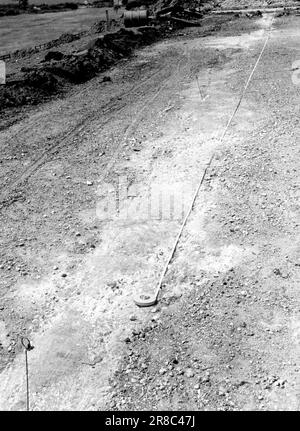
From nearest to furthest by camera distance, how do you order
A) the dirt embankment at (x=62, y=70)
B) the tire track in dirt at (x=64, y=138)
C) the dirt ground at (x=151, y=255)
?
the dirt ground at (x=151, y=255) → the tire track in dirt at (x=64, y=138) → the dirt embankment at (x=62, y=70)

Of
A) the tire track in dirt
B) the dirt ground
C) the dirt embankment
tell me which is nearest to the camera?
the dirt ground

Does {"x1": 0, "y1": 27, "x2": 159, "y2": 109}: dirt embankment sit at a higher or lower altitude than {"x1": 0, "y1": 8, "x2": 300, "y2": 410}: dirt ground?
higher

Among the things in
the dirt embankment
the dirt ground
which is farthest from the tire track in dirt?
the dirt embankment

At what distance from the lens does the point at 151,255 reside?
743cm

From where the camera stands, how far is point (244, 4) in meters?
34.6

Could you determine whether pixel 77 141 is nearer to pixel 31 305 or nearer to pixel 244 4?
pixel 31 305

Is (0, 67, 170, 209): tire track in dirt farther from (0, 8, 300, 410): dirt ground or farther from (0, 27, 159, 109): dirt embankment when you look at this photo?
(0, 27, 159, 109): dirt embankment

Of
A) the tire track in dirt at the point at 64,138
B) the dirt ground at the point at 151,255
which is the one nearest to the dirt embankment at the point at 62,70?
the dirt ground at the point at 151,255

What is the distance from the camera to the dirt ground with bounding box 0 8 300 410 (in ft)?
17.6

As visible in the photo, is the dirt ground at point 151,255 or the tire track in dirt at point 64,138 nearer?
the dirt ground at point 151,255

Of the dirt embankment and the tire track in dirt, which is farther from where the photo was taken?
the dirt embankment

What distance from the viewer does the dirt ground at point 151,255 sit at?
5.36m

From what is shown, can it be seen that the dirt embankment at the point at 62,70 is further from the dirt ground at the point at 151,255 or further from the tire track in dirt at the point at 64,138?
the tire track in dirt at the point at 64,138

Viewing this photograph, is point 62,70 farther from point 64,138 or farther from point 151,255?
point 151,255
